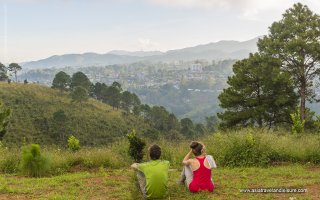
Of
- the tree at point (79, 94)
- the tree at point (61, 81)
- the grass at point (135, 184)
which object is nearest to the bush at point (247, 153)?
the grass at point (135, 184)

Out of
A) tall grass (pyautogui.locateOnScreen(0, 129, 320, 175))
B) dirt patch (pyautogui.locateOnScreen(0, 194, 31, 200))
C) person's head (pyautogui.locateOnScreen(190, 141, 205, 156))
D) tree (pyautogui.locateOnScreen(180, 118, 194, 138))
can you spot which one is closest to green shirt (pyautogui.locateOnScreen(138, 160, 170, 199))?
person's head (pyautogui.locateOnScreen(190, 141, 205, 156))

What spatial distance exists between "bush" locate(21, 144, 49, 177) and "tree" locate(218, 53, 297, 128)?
24.9m

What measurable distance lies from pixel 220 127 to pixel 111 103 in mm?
65985

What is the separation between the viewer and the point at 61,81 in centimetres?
8844

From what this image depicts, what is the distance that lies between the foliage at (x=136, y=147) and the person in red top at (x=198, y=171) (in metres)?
3.90

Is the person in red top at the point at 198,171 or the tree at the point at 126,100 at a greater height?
the person in red top at the point at 198,171

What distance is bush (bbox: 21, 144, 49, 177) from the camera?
9.96 metres

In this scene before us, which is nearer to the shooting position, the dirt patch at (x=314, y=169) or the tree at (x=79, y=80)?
the dirt patch at (x=314, y=169)

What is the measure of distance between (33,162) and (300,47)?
89.8ft

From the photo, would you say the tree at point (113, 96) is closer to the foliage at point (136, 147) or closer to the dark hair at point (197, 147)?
the foliage at point (136, 147)

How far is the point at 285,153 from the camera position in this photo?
36.7 feet

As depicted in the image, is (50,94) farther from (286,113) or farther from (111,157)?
(111,157)

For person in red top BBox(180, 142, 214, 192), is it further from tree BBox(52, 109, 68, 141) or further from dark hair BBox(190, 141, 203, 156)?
tree BBox(52, 109, 68, 141)

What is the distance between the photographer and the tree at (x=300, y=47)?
31497 millimetres
